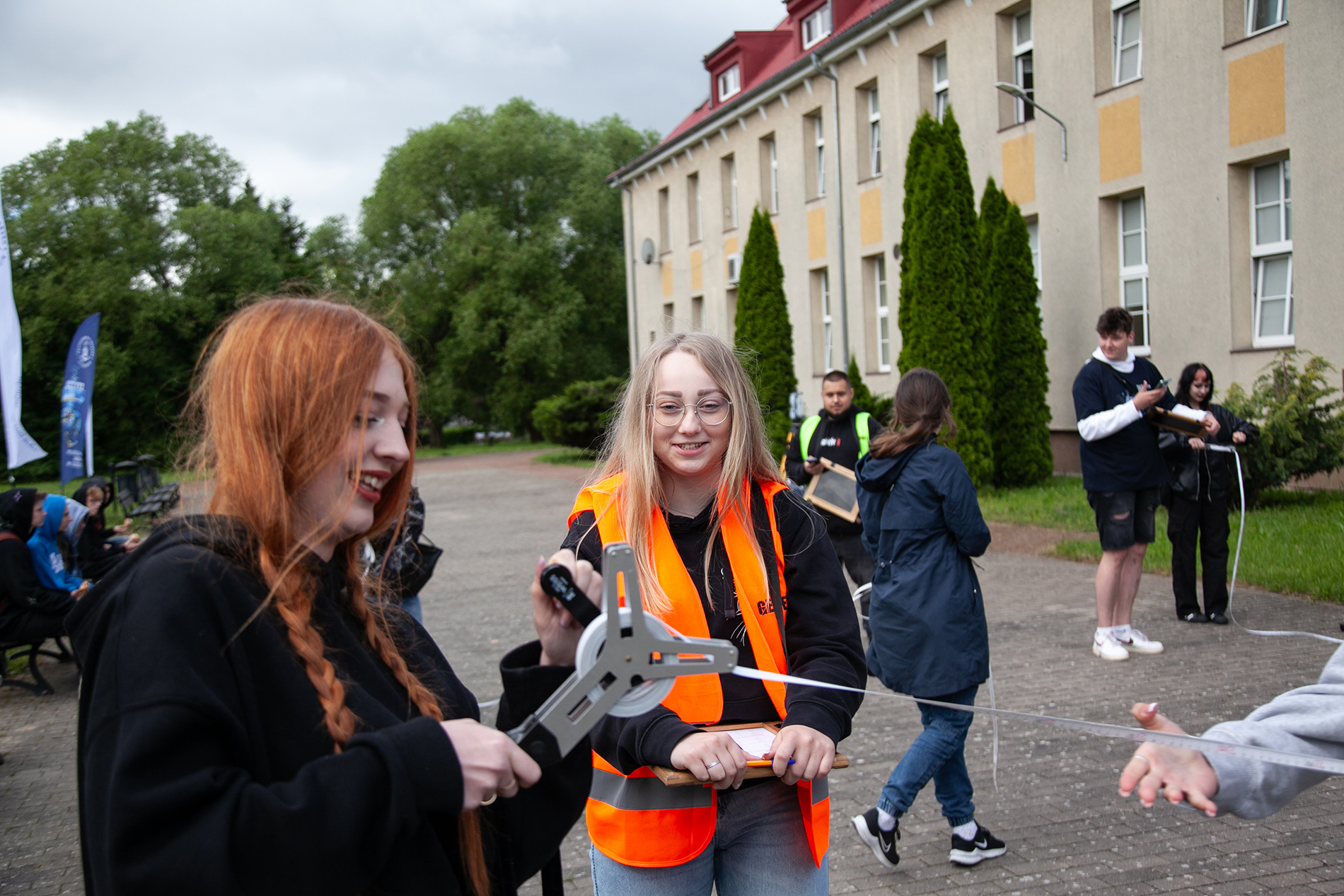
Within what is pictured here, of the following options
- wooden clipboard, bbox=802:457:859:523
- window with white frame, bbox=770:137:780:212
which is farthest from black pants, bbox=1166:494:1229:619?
window with white frame, bbox=770:137:780:212

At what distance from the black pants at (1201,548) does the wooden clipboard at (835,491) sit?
279cm

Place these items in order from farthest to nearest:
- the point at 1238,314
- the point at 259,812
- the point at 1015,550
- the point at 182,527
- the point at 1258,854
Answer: the point at 1238,314 → the point at 1015,550 → the point at 1258,854 → the point at 182,527 → the point at 259,812

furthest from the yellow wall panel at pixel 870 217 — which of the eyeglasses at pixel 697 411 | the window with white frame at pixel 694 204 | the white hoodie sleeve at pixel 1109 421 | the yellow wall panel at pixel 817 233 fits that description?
the eyeglasses at pixel 697 411

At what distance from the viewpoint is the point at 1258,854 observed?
13.3 ft

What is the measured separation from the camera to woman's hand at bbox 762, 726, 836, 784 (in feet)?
6.89

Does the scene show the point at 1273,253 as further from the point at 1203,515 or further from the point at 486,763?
the point at 486,763

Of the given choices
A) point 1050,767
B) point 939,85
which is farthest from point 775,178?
point 1050,767

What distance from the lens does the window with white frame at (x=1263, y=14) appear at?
13.1 m

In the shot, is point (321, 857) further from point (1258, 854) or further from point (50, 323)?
point (50, 323)

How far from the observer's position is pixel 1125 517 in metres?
6.93

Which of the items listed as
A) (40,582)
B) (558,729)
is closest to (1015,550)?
(40,582)

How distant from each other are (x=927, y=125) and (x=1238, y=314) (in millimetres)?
5675

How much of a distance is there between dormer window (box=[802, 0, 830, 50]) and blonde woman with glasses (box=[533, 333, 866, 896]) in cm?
2477

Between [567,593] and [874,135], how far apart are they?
22.5 meters
